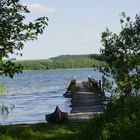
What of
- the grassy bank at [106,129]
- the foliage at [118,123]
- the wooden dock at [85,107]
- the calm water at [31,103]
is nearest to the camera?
the foliage at [118,123]

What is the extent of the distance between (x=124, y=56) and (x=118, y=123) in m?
12.6

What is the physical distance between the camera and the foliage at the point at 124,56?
81.9ft

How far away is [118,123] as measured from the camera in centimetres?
1302

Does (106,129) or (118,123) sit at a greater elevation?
(118,123)

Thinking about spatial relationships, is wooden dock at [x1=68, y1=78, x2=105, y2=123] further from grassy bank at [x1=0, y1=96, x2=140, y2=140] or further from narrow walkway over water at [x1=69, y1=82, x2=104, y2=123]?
grassy bank at [x1=0, y1=96, x2=140, y2=140]

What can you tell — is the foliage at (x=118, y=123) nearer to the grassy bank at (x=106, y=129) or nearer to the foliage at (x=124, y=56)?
the grassy bank at (x=106, y=129)

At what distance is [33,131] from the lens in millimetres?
18156

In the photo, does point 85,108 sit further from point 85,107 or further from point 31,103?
point 31,103

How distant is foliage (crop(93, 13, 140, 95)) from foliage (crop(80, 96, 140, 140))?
30.6 feet

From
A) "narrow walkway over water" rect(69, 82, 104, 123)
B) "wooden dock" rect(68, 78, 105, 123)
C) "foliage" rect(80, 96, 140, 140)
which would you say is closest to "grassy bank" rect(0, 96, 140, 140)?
"foliage" rect(80, 96, 140, 140)

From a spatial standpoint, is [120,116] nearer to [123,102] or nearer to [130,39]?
[123,102]

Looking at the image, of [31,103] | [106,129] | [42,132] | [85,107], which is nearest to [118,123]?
[106,129]

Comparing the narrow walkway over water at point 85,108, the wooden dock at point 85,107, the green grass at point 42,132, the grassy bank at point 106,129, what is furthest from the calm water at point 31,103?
the green grass at point 42,132

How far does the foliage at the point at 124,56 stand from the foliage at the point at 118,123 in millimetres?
9335
